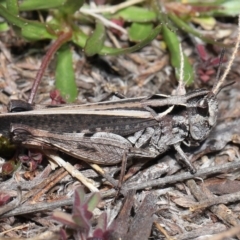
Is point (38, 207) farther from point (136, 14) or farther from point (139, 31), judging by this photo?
point (136, 14)

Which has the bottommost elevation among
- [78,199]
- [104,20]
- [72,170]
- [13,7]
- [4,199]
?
[72,170]

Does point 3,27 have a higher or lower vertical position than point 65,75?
higher

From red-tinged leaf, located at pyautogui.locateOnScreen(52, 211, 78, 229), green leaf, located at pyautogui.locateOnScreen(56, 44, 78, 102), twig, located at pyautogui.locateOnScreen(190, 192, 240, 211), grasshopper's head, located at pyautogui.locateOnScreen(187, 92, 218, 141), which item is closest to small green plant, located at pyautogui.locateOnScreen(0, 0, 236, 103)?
green leaf, located at pyautogui.locateOnScreen(56, 44, 78, 102)

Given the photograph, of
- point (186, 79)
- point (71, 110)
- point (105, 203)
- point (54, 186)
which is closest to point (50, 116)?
point (71, 110)

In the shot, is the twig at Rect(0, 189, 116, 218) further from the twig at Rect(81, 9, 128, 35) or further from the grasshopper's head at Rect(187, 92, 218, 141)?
the twig at Rect(81, 9, 128, 35)

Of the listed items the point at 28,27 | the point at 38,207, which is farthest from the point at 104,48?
the point at 38,207
